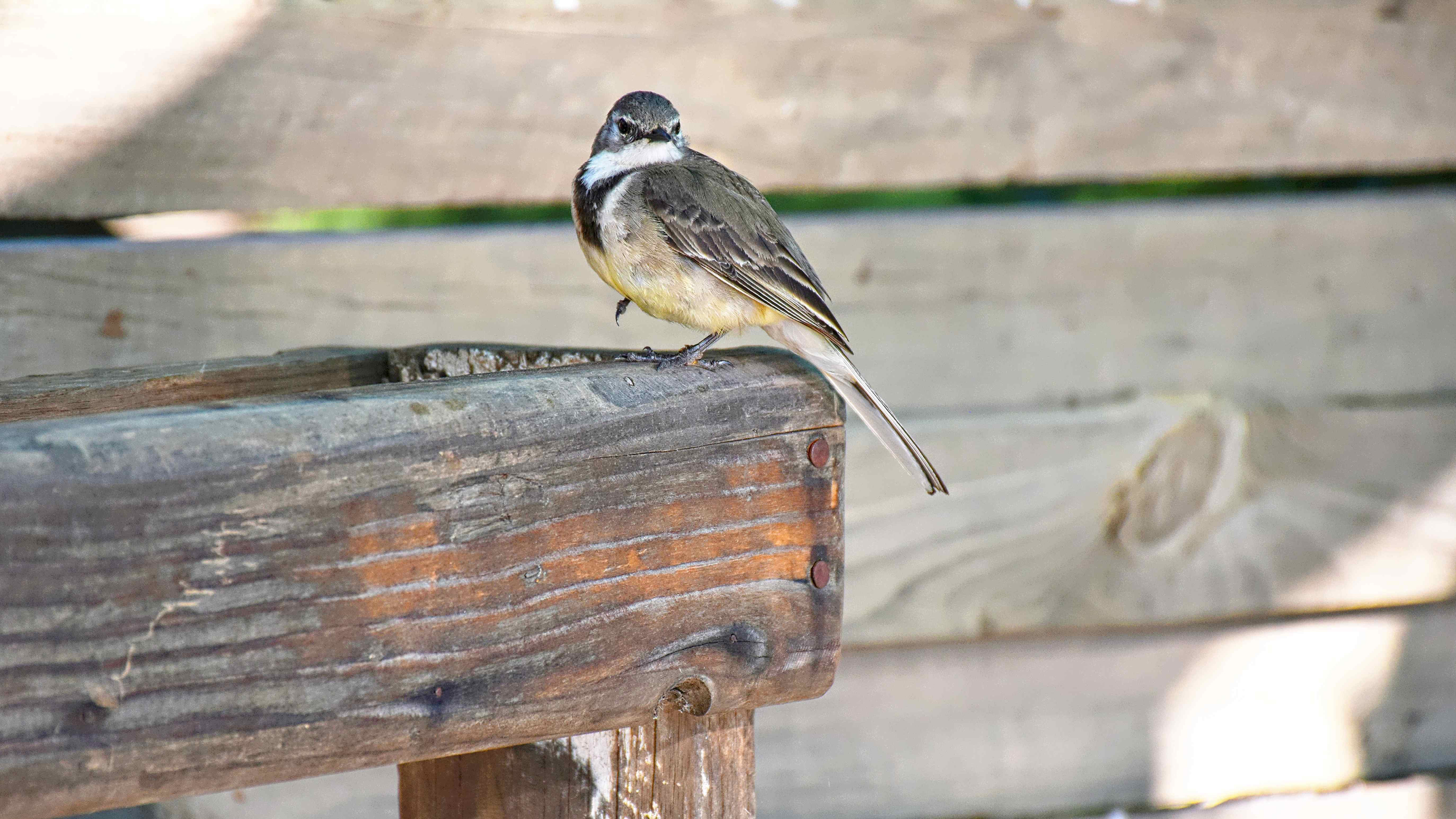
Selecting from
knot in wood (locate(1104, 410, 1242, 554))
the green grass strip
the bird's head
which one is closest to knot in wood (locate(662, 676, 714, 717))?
the bird's head

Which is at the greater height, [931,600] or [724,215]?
[724,215]

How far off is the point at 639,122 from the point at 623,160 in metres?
0.09

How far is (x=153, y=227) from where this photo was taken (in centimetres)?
273

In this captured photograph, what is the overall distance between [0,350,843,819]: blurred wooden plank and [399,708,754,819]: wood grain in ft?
0.32

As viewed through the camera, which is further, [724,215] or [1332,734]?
[1332,734]

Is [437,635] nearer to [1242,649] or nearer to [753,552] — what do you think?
[753,552]

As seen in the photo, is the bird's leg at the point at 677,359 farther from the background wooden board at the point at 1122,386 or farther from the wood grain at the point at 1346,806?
the wood grain at the point at 1346,806

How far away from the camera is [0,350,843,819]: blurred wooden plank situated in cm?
100

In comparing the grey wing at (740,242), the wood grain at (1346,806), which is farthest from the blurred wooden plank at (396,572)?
the wood grain at (1346,806)

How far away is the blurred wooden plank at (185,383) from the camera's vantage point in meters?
1.60

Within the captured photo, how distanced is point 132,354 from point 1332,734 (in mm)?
3246

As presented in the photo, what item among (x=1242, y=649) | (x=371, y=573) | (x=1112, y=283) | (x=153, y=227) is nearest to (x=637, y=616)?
(x=371, y=573)

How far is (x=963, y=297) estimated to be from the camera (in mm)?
3145

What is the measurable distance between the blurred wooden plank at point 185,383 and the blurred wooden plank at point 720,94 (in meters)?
0.95
